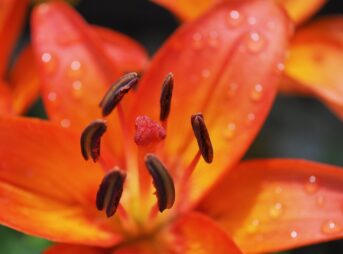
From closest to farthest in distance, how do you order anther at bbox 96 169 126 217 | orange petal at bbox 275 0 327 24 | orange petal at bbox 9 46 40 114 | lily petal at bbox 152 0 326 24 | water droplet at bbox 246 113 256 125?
anther at bbox 96 169 126 217 → water droplet at bbox 246 113 256 125 → orange petal at bbox 9 46 40 114 → lily petal at bbox 152 0 326 24 → orange petal at bbox 275 0 327 24

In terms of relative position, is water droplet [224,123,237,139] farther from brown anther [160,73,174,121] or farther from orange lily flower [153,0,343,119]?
orange lily flower [153,0,343,119]

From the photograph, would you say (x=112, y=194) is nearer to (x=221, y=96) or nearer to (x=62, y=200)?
(x=62, y=200)

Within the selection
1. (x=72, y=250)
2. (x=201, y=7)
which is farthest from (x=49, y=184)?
(x=201, y=7)

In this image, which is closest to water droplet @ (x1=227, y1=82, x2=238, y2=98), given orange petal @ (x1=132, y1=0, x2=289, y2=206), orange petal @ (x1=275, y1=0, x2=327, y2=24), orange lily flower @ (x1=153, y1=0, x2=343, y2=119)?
orange petal @ (x1=132, y1=0, x2=289, y2=206)

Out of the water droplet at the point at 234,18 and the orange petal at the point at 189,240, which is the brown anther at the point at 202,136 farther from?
the water droplet at the point at 234,18

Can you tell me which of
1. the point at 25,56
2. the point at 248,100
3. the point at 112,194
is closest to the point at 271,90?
the point at 248,100

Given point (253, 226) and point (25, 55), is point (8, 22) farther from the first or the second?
point (253, 226)

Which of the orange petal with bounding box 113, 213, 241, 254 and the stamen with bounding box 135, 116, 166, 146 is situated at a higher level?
the stamen with bounding box 135, 116, 166, 146
